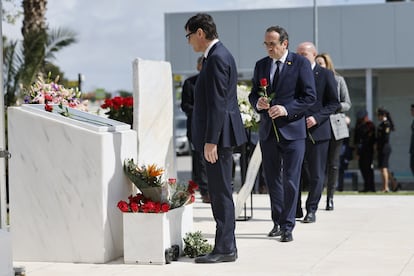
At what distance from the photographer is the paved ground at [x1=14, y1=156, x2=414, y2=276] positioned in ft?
23.8

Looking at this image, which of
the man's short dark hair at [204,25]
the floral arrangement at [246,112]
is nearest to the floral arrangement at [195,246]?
the man's short dark hair at [204,25]

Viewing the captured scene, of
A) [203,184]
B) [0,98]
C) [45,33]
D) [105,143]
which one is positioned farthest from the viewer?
[45,33]

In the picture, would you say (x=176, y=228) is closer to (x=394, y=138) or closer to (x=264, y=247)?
(x=264, y=247)

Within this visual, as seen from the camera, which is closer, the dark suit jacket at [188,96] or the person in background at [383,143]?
the dark suit jacket at [188,96]

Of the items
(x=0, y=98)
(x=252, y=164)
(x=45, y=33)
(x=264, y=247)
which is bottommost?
(x=264, y=247)

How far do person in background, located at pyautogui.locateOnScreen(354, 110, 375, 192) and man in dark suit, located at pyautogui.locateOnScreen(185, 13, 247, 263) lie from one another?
12.3m

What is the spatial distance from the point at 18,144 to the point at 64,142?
44 cm

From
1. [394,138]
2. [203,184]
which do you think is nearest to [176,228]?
[203,184]

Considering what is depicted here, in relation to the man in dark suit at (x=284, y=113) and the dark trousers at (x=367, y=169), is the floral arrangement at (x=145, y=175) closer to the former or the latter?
the man in dark suit at (x=284, y=113)

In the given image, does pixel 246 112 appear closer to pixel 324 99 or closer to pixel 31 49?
pixel 324 99

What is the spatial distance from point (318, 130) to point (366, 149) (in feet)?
30.8

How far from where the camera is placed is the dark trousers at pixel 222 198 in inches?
301

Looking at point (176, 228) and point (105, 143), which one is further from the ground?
point (105, 143)

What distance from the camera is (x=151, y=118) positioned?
8750 millimetres
